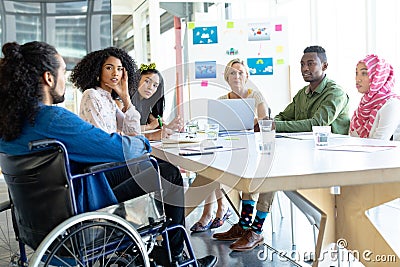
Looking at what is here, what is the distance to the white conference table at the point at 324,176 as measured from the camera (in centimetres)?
137

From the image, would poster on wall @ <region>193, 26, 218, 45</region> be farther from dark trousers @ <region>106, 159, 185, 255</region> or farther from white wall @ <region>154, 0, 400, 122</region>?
dark trousers @ <region>106, 159, 185, 255</region>

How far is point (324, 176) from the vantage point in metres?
1.37

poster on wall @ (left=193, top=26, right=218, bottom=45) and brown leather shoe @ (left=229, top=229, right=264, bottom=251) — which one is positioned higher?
poster on wall @ (left=193, top=26, right=218, bottom=45)

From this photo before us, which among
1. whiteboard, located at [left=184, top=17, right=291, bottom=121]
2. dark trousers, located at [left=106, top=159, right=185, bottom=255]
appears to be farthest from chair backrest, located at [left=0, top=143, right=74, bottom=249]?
whiteboard, located at [left=184, top=17, right=291, bottom=121]

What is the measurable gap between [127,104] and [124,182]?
1.08 m

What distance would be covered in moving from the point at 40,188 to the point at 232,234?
1813mm

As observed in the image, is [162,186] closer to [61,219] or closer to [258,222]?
[61,219]

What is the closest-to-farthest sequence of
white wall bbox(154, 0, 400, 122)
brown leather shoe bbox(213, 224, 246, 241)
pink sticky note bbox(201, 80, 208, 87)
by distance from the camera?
brown leather shoe bbox(213, 224, 246, 241)
white wall bbox(154, 0, 400, 122)
pink sticky note bbox(201, 80, 208, 87)

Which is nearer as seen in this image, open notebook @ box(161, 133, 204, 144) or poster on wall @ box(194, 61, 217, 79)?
open notebook @ box(161, 133, 204, 144)

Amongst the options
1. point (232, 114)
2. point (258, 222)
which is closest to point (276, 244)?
point (258, 222)

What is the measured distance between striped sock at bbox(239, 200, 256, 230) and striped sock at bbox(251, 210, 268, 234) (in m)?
0.04

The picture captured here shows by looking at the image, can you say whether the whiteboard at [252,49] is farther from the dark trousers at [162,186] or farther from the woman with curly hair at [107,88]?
the dark trousers at [162,186]

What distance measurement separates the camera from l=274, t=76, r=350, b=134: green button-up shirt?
11.0 ft

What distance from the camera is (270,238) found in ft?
10.6
